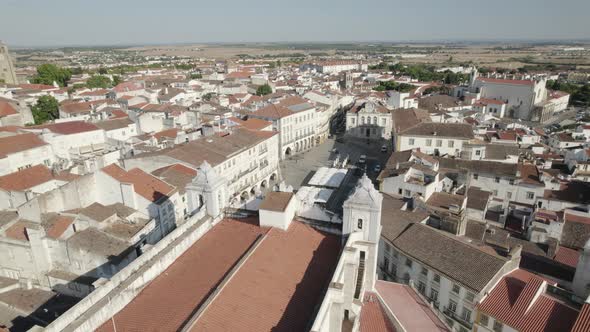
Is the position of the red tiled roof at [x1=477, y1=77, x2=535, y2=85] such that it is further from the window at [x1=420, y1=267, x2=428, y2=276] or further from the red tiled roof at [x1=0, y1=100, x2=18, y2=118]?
the red tiled roof at [x1=0, y1=100, x2=18, y2=118]

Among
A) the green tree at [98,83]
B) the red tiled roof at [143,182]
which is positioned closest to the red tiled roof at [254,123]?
the red tiled roof at [143,182]

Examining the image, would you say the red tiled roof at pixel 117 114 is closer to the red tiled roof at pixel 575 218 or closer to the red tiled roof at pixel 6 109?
the red tiled roof at pixel 6 109

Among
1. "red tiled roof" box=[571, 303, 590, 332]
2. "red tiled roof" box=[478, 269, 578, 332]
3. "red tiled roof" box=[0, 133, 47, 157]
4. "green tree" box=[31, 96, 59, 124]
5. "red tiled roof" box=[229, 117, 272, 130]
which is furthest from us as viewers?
"green tree" box=[31, 96, 59, 124]

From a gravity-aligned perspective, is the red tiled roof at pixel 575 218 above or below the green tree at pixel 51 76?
below

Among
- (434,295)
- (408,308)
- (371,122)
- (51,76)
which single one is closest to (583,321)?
(434,295)

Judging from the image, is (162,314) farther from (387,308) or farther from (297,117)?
(297,117)

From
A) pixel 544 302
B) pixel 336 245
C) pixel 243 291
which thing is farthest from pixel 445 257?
pixel 243 291

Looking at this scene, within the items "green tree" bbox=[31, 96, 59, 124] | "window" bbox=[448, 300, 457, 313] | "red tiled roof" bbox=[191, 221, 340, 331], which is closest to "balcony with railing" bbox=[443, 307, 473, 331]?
"window" bbox=[448, 300, 457, 313]
